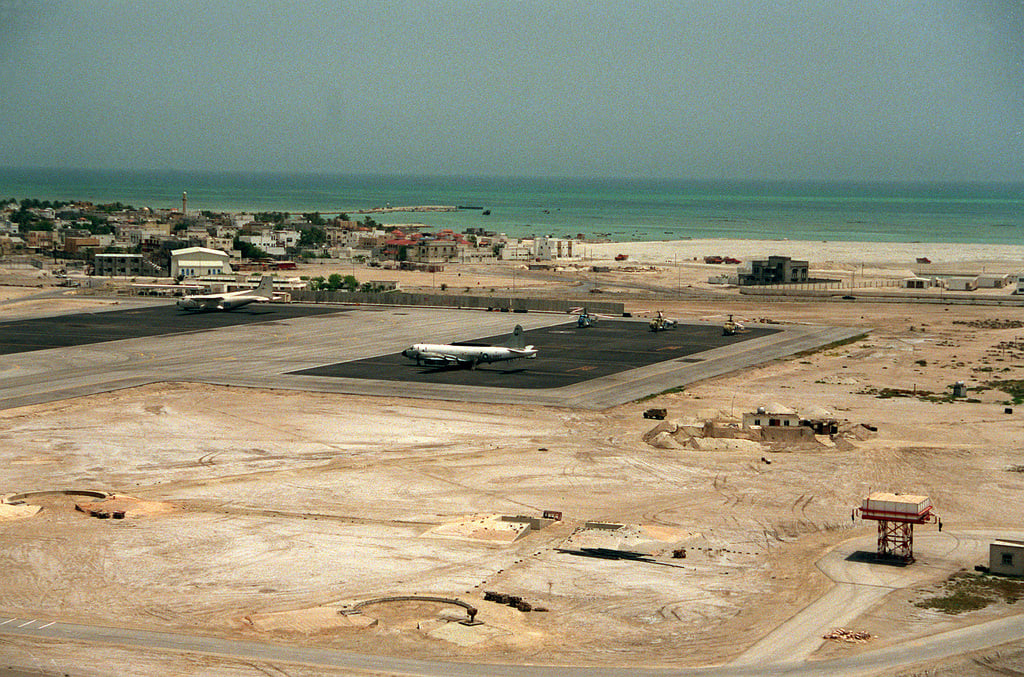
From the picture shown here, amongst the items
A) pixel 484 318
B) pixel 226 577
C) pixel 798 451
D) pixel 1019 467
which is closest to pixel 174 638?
pixel 226 577

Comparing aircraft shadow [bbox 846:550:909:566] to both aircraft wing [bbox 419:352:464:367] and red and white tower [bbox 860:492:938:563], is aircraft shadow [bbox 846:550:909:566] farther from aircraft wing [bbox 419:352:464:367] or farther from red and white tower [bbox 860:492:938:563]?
aircraft wing [bbox 419:352:464:367]

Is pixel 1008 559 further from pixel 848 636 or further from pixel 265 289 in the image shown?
pixel 265 289

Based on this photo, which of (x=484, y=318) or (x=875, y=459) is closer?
(x=875, y=459)

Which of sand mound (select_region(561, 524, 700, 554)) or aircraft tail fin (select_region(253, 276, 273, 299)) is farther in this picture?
aircraft tail fin (select_region(253, 276, 273, 299))

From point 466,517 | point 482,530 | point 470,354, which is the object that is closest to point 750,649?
point 482,530

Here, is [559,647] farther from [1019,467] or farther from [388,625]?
[1019,467]

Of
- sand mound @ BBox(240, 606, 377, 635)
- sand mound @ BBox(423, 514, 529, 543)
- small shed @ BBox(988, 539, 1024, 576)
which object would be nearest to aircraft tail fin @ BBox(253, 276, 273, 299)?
sand mound @ BBox(423, 514, 529, 543)
